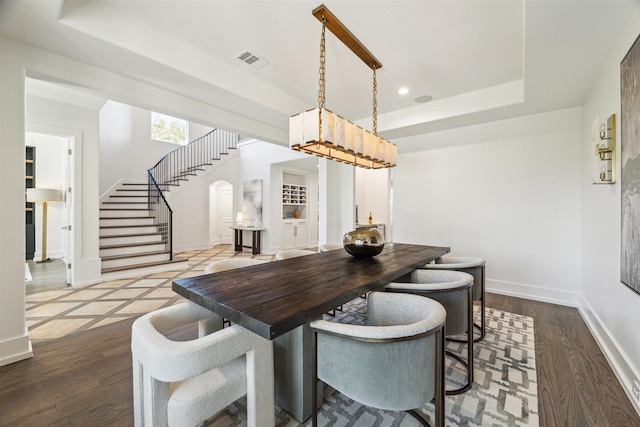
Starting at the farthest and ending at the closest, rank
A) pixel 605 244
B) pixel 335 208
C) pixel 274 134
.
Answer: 1. pixel 335 208
2. pixel 274 134
3. pixel 605 244

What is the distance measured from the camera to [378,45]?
8.14 ft

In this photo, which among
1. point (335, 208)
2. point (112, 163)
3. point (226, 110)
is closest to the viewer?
point (226, 110)

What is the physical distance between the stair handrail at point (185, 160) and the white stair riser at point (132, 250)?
947 mm

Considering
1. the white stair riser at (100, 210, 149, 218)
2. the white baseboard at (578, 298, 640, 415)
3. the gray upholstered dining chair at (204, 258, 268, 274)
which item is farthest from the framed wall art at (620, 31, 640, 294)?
the white stair riser at (100, 210, 149, 218)

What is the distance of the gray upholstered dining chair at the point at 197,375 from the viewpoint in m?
1.06

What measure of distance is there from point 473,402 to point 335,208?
409cm

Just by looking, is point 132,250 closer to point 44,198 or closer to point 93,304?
point 44,198

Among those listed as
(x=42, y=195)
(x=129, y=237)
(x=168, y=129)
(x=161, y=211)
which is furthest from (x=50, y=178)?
(x=168, y=129)

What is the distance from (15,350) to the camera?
6.87ft

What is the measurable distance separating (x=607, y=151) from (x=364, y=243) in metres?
2.07

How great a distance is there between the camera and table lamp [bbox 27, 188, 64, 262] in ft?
16.3

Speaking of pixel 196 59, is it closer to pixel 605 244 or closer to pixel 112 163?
pixel 605 244

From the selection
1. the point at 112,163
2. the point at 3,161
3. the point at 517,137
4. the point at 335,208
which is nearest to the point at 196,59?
the point at 3,161

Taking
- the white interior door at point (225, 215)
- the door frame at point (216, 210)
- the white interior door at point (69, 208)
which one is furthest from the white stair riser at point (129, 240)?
the white interior door at point (225, 215)
